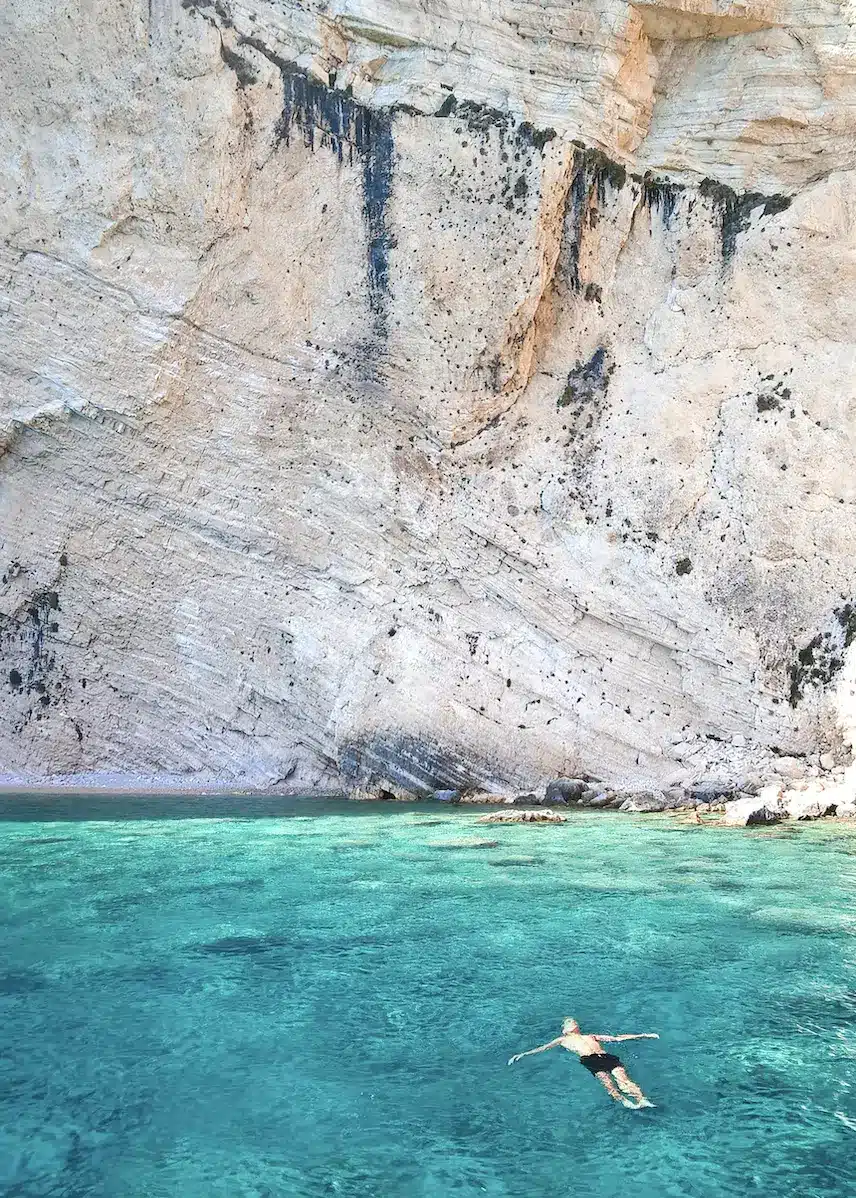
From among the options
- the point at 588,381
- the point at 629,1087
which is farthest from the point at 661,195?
the point at 629,1087

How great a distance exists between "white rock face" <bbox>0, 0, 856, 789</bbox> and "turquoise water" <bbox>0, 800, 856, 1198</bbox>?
11.1m

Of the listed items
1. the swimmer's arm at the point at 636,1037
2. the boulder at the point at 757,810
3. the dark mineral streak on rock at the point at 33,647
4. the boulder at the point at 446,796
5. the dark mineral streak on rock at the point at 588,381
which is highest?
the dark mineral streak on rock at the point at 588,381

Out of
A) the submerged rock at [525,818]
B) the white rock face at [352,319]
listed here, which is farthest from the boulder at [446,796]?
the submerged rock at [525,818]

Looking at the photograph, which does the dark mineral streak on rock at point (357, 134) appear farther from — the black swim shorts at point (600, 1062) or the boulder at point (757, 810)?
the black swim shorts at point (600, 1062)

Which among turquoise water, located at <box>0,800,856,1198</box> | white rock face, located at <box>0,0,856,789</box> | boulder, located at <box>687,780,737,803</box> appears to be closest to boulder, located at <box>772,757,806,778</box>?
boulder, located at <box>687,780,737,803</box>

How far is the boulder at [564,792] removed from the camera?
1842cm

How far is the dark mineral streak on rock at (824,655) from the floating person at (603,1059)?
14.2 metres

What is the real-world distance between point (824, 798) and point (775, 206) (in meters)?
12.7

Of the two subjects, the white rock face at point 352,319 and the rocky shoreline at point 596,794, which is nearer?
the rocky shoreline at point 596,794

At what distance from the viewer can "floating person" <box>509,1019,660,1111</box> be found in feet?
16.7

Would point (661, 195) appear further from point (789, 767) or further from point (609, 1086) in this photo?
point (609, 1086)

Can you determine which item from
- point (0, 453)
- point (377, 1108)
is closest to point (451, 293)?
point (0, 453)

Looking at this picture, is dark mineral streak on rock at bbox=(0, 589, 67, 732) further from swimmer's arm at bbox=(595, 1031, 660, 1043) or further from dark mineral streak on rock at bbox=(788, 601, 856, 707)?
swimmer's arm at bbox=(595, 1031, 660, 1043)

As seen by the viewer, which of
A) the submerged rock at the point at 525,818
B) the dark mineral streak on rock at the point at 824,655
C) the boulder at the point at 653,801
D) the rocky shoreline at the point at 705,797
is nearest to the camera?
the submerged rock at the point at 525,818
